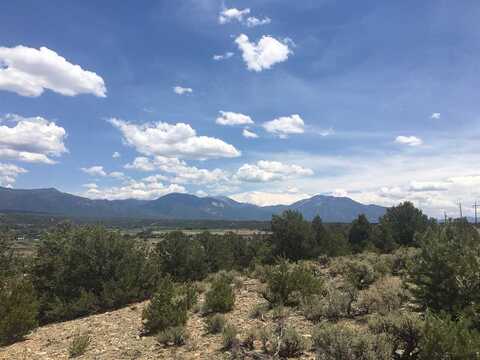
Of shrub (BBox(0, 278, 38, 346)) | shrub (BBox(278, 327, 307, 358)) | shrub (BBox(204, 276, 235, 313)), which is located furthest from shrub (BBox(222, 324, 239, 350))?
shrub (BBox(0, 278, 38, 346))

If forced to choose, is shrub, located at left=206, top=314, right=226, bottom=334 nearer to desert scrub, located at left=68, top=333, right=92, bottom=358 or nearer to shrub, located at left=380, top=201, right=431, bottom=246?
desert scrub, located at left=68, top=333, right=92, bottom=358

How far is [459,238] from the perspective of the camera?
34.0 ft

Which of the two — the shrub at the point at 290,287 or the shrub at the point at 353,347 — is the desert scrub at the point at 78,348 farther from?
the shrub at the point at 353,347

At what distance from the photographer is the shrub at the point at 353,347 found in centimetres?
693

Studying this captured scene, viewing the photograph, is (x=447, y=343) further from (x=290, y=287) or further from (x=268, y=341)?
(x=290, y=287)

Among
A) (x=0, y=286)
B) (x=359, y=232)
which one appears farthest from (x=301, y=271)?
(x=359, y=232)

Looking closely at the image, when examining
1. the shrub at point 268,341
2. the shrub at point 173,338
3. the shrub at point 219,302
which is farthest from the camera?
the shrub at point 219,302

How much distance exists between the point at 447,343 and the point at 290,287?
792 cm

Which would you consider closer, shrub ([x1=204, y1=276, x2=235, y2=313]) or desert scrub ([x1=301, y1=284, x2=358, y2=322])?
desert scrub ([x1=301, y1=284, x2=358, y2=322])

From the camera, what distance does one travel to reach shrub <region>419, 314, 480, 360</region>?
621 centimetres

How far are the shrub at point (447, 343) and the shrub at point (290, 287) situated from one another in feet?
23.2

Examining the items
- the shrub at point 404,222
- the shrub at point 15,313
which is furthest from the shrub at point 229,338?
the shrub at point 404,222

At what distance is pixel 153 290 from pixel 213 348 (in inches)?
403

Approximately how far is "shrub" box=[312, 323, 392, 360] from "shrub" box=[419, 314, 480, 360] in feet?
2.15
